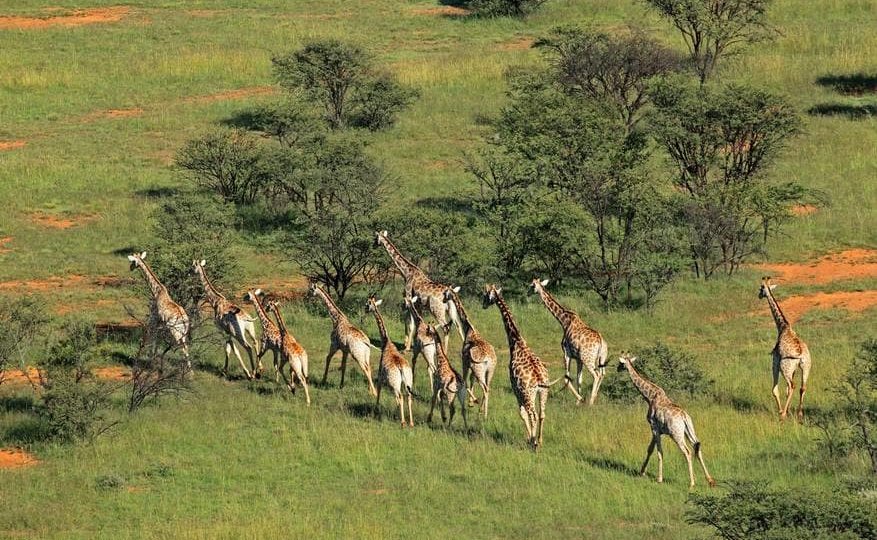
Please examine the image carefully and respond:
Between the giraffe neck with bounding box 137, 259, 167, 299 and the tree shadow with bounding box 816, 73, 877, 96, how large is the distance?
2602 centimetres

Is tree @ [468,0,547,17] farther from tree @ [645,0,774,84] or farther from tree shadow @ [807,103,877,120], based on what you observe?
tree shadow @ [807,103,877,120]

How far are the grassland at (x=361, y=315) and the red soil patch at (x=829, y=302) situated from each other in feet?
1.29

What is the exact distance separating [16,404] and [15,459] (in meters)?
2.49

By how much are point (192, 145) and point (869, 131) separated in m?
17.7

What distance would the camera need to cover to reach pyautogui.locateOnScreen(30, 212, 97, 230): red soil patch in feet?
128

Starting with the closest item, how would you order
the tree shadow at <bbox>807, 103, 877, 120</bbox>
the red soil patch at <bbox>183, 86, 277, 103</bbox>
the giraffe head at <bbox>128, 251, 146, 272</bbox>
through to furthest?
the giraffe head at <bbox>128, 251, 146, 272</bbox> → the tree shadow at <bbox>807, 103, 877, 120</bbox> → the red soil patch at <bbox>183, 86, 277, 103</bbox>

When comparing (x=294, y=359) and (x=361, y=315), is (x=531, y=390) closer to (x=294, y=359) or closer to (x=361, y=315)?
(x=294, y=359)

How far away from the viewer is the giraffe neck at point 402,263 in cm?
2948

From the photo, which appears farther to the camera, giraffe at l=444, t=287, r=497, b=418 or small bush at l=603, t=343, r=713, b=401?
small bush at l=603, t=343, r=713, b=401

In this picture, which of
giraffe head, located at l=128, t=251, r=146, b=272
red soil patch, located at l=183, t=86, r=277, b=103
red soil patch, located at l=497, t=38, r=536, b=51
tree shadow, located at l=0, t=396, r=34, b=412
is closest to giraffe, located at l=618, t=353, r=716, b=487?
tree shadow, located at l=0, t=396, r=34, b=412

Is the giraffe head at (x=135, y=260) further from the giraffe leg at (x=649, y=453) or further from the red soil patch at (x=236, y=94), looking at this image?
the red soil patch at (x=236, y=94)

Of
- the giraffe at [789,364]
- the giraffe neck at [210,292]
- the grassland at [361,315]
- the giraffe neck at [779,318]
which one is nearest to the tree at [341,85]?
the grassland at [361,315]

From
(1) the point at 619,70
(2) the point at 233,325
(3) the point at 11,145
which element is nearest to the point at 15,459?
(2) the point at 233,325

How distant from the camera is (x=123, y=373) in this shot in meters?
27.9
